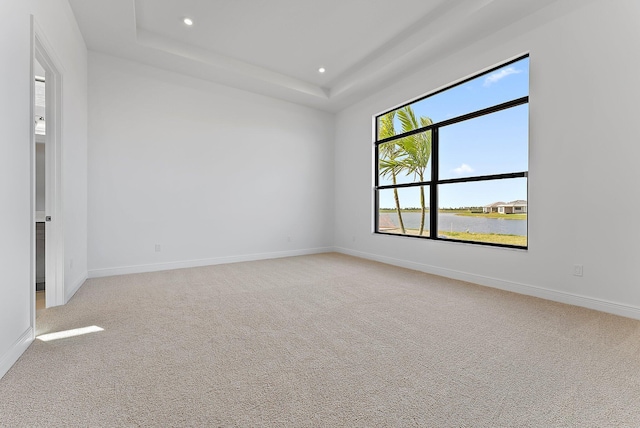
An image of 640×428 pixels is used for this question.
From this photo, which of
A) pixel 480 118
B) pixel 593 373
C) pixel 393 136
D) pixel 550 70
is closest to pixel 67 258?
pixel 593 373

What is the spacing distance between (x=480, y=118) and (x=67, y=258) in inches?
200

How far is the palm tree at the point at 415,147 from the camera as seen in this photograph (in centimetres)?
458

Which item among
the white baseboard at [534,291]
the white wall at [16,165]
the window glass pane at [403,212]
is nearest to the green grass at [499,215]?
the window glass pane at [403,212]

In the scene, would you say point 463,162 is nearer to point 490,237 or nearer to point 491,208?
point 491,208

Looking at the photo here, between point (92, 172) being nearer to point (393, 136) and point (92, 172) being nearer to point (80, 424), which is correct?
point (80, 424)

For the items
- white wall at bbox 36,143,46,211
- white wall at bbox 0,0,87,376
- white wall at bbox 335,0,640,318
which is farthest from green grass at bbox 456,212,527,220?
white wall at bbox 36,143,46,211

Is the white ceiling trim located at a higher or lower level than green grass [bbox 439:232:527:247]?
higher

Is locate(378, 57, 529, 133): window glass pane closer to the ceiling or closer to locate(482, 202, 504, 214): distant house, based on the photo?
the ceiling

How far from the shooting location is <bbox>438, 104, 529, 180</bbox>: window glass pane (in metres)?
3.47

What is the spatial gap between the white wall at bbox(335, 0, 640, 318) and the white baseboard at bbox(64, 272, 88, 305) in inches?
181

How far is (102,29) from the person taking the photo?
341cm

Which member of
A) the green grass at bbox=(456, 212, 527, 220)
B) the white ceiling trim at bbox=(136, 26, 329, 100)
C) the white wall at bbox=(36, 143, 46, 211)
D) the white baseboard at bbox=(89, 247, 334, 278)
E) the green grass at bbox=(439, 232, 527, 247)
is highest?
Result: the white ceiling trim at bbox=(136, 26, 329, 100)

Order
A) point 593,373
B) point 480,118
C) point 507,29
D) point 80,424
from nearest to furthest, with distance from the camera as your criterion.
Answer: point 80,424 → point 593,373 → point 507,29 → point 480,118

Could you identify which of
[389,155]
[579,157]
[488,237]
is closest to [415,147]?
[389,155]
